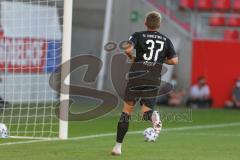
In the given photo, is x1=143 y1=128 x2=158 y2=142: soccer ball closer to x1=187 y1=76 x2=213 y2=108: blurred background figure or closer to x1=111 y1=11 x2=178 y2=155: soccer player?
x1=111 y1=11 x2=178 y2=155: soccer player

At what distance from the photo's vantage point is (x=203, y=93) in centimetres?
2856

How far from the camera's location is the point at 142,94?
11.4 metres

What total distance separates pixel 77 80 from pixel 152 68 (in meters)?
16.7

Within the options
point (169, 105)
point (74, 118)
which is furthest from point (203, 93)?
point (74, 118)

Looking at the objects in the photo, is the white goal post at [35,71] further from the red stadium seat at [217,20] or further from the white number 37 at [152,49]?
the red stadium seat at [217,20]

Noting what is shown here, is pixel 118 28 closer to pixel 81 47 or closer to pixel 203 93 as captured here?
pixel 81 47

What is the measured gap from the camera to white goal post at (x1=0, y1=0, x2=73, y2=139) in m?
14.3

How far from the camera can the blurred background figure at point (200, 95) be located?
28562 millimetres

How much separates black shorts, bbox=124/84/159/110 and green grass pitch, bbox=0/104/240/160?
2.57 ft

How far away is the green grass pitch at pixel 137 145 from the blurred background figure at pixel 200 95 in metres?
9.66

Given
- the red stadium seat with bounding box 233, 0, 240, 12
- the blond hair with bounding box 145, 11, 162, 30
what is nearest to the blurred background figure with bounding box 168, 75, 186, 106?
the red stadium seat with bounding box 233, 0, 240, 12

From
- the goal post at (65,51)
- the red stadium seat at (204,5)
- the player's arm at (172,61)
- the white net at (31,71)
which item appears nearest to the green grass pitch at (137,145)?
the goal post at (65,51)

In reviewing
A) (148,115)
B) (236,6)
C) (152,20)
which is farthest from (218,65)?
(152,20)

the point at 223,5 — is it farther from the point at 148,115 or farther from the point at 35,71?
the point at 148,115
